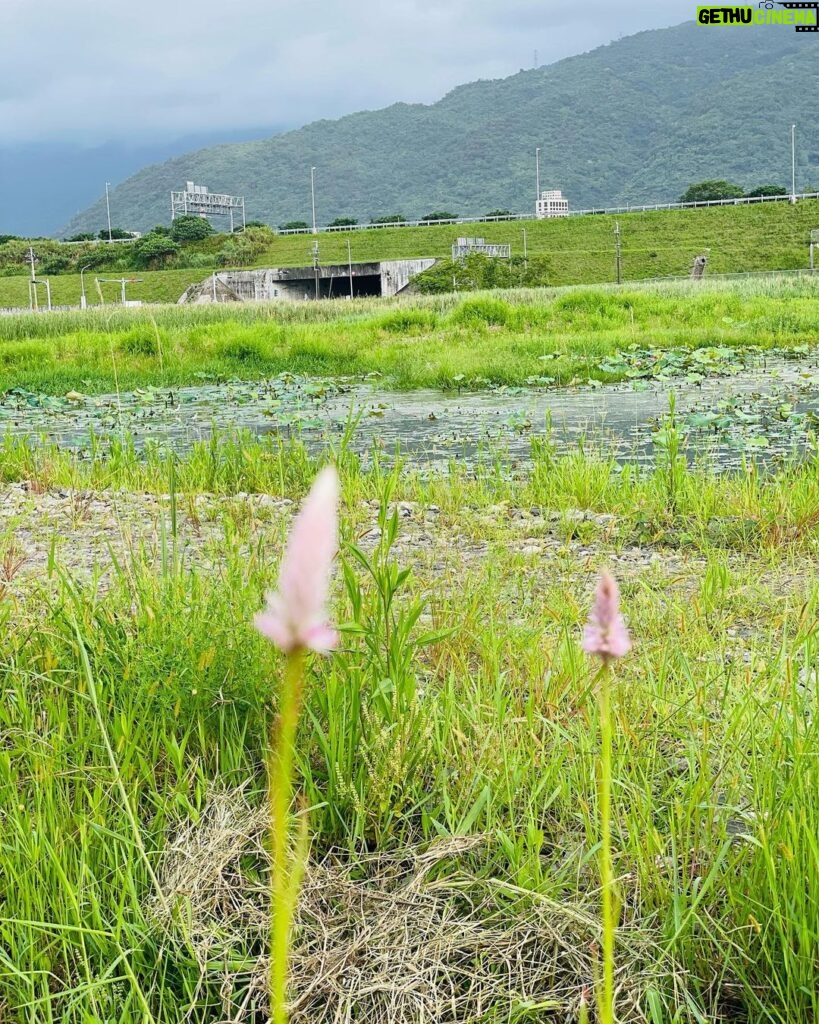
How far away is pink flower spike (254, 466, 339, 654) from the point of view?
0.31m

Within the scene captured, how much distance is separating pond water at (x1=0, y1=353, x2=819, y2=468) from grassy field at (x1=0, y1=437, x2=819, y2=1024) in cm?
346

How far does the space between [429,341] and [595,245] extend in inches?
1688

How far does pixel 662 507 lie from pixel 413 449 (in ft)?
8.96

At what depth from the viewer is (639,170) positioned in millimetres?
195250

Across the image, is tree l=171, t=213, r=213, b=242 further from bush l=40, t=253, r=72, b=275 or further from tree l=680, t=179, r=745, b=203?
tree l=680, t=179, r=745, b=203

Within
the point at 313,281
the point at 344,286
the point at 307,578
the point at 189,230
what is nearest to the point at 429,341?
the point at 307,578

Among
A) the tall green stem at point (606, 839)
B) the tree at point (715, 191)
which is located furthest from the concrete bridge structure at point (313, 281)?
the tall green stem at point (606, 839)

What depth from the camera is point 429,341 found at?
14734 millimetres

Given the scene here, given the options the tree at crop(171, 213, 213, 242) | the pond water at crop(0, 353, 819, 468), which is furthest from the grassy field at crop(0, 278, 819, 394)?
the tree at crop(171, 213, 213, 242)

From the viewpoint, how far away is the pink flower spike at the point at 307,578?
0.31 m

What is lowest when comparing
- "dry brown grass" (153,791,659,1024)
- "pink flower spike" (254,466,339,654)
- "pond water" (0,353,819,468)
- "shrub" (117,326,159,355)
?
"dry brown grass" (153,791,659,1024)

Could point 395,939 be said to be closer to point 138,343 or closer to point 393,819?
point 393,819

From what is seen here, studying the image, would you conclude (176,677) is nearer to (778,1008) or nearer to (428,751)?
(428,751)

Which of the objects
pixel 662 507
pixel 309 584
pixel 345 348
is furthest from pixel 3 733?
pixel 345 348
